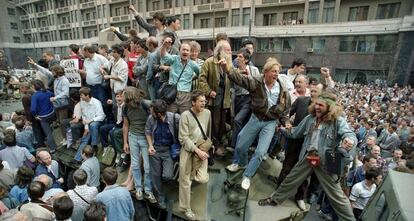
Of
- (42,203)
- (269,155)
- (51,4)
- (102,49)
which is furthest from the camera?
(51,4)

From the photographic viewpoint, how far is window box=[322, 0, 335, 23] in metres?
25.1

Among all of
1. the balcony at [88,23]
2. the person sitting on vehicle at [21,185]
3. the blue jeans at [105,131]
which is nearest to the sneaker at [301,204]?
the blue jeans at [105,131]

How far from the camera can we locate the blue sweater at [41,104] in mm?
6809

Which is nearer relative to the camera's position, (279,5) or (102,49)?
(102,49)

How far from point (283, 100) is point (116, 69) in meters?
3.89

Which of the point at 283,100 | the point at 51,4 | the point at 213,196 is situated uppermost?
the point at 51,4

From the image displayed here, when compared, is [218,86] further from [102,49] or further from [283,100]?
[102,49]

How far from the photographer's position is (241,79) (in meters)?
4.25

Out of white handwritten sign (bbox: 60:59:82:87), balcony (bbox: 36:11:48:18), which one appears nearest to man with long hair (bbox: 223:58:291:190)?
white handwritten sign (bbox: 60:59:82:87)

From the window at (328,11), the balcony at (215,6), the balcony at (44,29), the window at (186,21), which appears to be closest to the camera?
the window at (328,11)

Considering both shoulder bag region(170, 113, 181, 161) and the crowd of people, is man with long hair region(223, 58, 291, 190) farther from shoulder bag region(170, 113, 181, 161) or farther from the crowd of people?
shoulder bag region(170, 113, 181, 161)

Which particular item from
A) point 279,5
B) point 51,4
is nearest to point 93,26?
point 51,4

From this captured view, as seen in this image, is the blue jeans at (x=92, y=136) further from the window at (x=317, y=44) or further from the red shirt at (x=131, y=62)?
the window at (x=317, y=44)

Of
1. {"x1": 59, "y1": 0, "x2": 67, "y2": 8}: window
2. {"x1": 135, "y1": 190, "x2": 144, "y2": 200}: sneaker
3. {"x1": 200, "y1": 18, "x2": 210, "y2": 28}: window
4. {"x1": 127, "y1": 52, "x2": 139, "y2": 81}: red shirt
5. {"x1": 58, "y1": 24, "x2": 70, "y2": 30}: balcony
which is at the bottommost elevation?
{"x1": 135, "y1": 190, "x2": 144, "y2": 200}: sneaker
